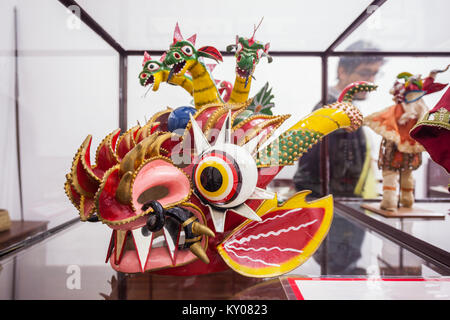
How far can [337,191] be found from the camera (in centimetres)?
175

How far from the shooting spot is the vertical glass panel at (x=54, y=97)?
1.04 metres

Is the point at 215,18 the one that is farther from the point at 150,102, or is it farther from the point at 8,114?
the point at 8,114

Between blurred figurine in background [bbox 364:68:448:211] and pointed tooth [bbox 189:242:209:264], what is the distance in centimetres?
126

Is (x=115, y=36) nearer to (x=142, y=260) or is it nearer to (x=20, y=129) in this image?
(x=20, y=129)

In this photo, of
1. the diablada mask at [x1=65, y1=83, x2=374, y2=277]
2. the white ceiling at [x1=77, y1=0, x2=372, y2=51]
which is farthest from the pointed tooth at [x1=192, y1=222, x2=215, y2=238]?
the white ceiling at [x1=77, y1=0, x2=372, y2=51]

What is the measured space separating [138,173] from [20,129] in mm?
703

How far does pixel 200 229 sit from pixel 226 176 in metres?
0.15

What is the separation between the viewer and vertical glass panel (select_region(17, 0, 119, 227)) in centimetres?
104

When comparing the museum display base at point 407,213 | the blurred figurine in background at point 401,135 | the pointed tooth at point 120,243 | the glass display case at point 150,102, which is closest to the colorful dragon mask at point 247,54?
the glass display case at point 150,102

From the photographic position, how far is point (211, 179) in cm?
68

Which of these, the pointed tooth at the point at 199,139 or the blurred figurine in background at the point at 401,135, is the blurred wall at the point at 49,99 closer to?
the pointed tooth at the point at 199,139

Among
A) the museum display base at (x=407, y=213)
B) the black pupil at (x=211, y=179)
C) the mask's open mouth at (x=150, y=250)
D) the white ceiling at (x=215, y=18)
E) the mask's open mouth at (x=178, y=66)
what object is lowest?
the museum display base at (x=407, y=213)

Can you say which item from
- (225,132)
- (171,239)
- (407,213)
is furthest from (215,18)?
(407,213)
